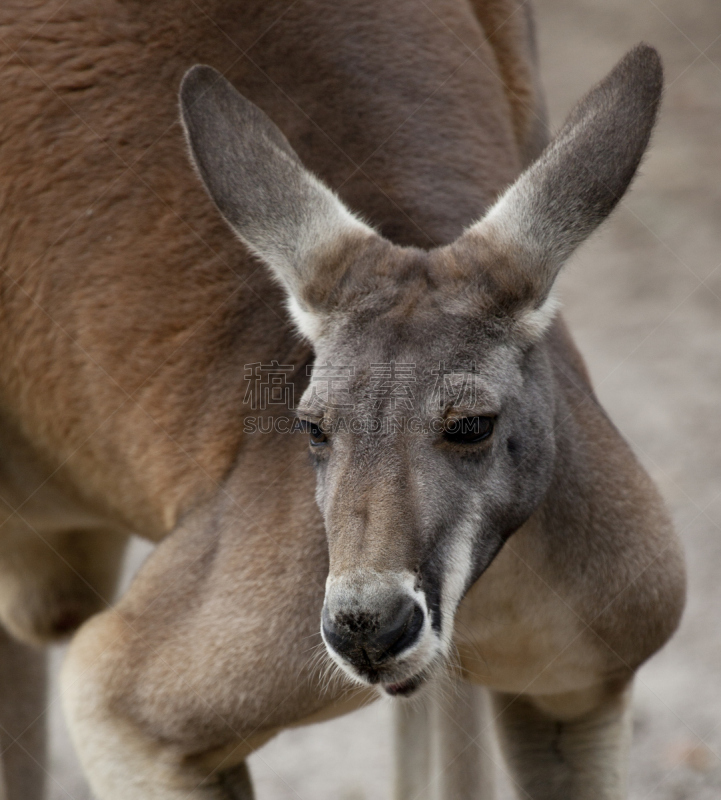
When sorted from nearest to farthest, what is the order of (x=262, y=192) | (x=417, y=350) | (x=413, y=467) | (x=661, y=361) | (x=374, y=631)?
(x=374, y=631), (x=413, y=467), (x=417, y=350), (x=262, y=192), (x=661, y=361)

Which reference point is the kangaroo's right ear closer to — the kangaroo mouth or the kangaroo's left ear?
the kangaroo's left ear

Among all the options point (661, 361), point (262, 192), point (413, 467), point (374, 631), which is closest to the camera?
point (374, 631)

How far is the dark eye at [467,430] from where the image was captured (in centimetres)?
288

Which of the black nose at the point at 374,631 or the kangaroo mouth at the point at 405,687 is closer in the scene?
the black nose at the point at 374,631

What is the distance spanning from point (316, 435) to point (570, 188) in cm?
89

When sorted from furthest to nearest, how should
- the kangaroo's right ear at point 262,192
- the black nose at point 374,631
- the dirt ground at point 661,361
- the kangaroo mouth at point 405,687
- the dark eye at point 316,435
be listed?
the dirt ground at point 661,361 → the kangaroo's right ear at point 262,192 → the dark eye at point 316,435 → the kangaroo mouth at point 405,687 → the black nose at point 374,631

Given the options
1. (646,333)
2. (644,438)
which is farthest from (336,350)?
(646,333)

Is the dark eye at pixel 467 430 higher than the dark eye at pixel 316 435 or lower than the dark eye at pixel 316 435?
higher

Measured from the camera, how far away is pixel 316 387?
3.01m

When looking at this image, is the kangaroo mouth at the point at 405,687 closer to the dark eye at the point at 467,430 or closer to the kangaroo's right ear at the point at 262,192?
the dark eye at the point at 467,430

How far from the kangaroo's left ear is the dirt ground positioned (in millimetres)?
182

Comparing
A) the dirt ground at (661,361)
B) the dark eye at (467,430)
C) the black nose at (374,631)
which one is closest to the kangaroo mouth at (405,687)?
the black nose at (374,631)

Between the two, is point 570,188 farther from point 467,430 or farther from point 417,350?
point 467,430

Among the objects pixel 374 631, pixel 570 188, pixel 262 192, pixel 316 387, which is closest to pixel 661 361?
pixel 570 188
